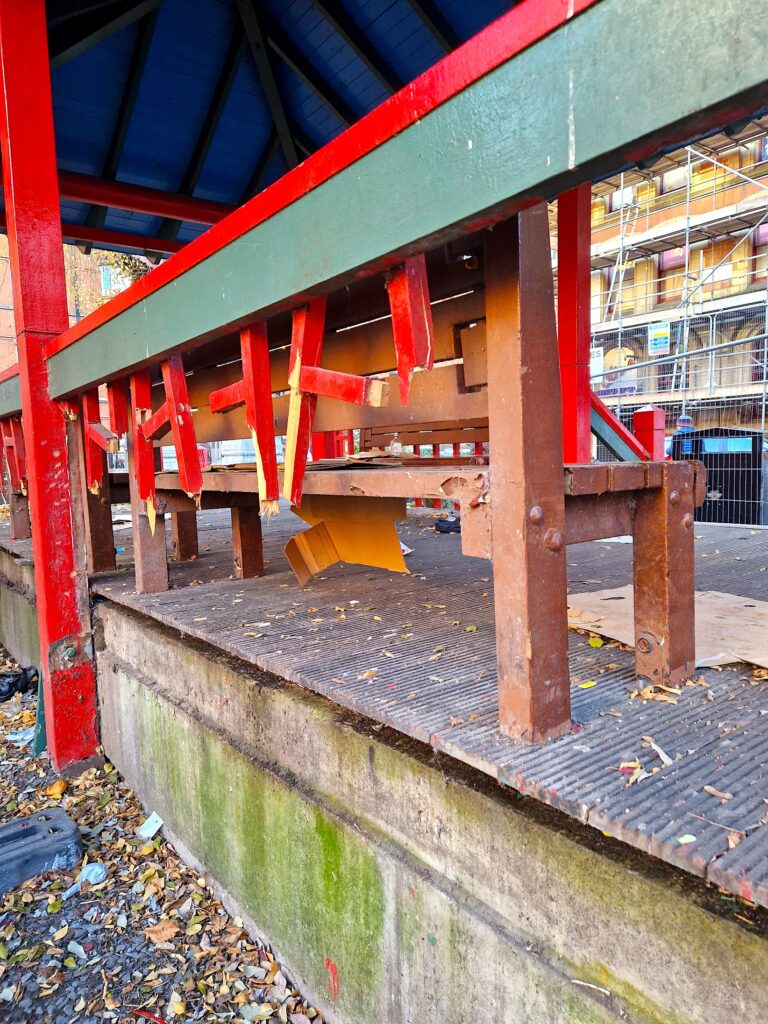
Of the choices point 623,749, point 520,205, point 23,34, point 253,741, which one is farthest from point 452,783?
point 23,34

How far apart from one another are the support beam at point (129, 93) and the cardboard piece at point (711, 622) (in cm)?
544

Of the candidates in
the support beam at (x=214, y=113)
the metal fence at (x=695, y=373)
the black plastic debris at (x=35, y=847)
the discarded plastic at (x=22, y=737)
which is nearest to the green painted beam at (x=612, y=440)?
the black plastic debris at (x=35, y=847)

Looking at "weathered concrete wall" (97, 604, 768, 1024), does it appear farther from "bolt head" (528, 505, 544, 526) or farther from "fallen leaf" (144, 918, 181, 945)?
"bolt head" (528, 505, 544, 526)

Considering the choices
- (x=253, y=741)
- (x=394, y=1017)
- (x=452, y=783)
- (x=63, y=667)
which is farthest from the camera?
(x=63, y=667)

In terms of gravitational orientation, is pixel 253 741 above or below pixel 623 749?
below

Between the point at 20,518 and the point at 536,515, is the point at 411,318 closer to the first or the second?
the point at 536,515

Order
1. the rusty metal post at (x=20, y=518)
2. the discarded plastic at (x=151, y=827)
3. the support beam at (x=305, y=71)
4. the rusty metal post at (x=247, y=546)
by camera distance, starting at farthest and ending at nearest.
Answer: the rusty metal post at (x=20, y=518) → the support beam at (x=305, y=71) → the rusty metal post at (x=247, y=546) → the discarded plastic at (x=151, y=827)

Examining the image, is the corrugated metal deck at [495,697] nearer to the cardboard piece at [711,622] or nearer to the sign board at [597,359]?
the cardboard piece at [711,622]

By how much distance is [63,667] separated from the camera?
395cm

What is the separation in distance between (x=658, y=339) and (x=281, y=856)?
19.1m

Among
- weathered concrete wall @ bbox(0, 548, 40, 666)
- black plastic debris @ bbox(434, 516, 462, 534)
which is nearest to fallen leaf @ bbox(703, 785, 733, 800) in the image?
black plastic debris @ bbox(434, 516, 462, 534)

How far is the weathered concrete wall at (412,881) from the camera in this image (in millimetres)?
1288

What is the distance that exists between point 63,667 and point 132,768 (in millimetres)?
756

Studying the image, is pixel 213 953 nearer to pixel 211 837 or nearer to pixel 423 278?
pixel 211 837
